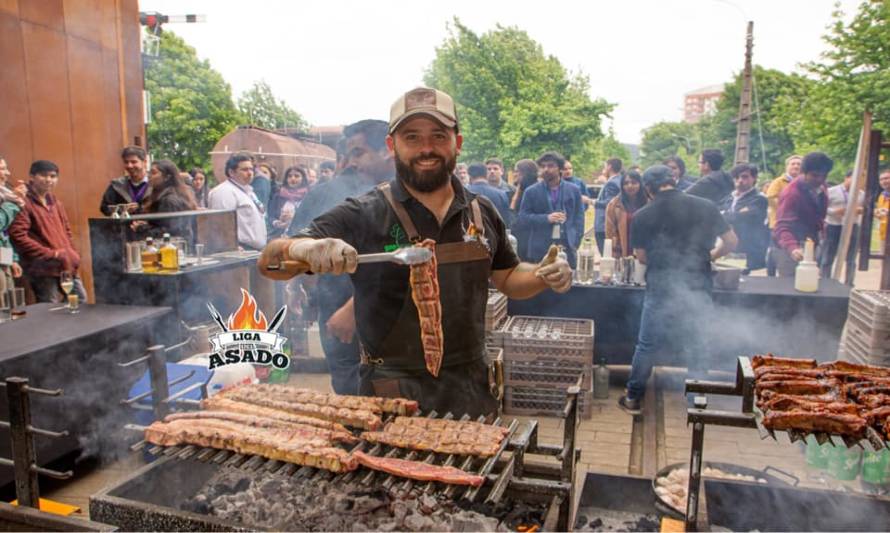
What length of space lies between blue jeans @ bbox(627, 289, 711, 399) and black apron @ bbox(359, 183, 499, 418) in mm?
2824

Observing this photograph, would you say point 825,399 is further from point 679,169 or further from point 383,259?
point 679,169

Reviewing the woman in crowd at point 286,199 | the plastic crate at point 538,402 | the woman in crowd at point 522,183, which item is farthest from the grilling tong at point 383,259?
the woman in crowd at point 286,199

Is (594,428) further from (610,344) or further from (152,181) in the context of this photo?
(152,181)

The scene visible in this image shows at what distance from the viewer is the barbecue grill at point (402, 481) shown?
1.87 m

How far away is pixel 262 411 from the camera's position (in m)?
2.39

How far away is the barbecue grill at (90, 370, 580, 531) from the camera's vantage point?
1866 millimetres

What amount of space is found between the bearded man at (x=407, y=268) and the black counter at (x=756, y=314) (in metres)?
3.18

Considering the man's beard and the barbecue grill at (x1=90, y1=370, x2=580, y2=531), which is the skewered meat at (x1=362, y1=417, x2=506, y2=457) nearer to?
the barbecue grill at (x1=90, y1=370, x2=580, y2=531)

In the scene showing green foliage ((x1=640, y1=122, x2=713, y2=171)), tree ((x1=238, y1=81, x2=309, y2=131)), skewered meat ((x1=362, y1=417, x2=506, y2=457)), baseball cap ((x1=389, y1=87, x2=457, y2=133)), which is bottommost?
skewered meat ((x1=362, y1=417, x2=506, y2=457))

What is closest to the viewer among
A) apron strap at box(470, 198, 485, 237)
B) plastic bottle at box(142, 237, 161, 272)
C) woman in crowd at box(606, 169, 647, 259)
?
apron strap at box(470, 198, 485, 237)

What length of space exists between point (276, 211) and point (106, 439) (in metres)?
4.02

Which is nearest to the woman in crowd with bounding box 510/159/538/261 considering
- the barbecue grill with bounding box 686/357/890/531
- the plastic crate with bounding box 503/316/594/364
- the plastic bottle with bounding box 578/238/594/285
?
the plastic bottle with bounding box 578/238/594/285

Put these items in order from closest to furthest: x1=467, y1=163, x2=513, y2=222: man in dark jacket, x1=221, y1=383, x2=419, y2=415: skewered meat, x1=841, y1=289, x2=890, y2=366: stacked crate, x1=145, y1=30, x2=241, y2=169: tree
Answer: x1=221, y1=383, x2=419, y2=415: skewered meat → x1=841, y1=289, x2=890, y2=366: stacked crate → x1=145, y1=30, x2=241, y2=169: tree → x1=467, y1=163, x2=513, y2=222: man in dark jacket

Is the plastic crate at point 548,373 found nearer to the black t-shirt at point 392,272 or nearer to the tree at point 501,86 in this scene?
the tree at point 501,86
